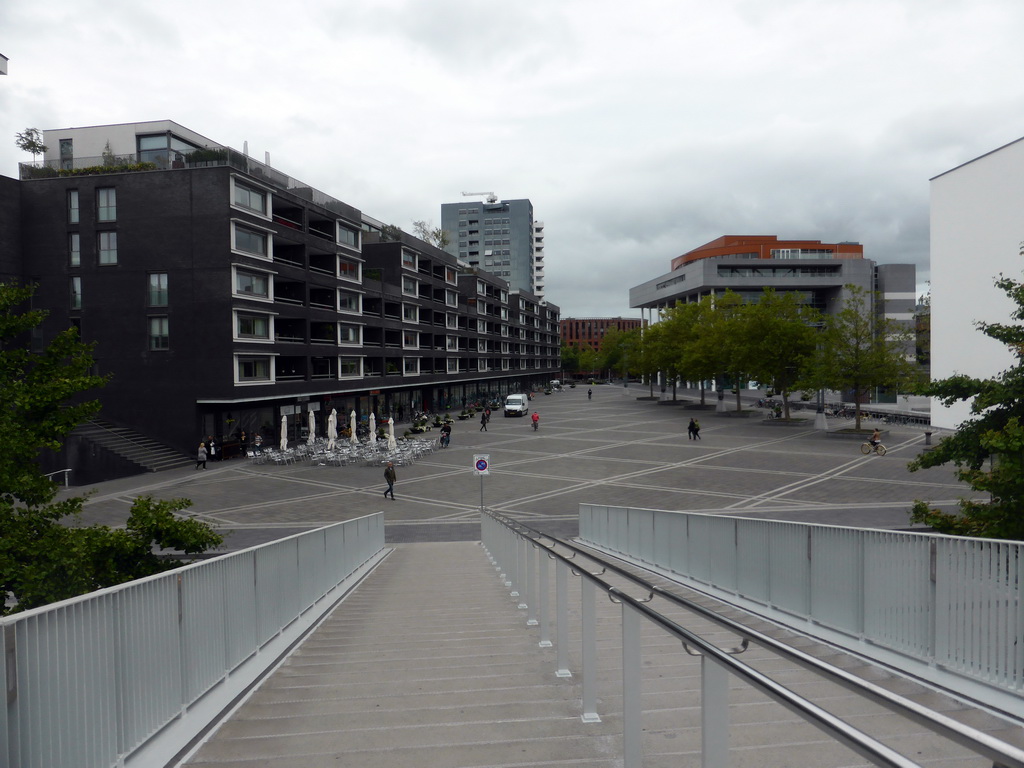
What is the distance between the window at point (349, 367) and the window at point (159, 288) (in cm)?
1366

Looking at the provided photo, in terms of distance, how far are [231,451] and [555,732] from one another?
37356mm

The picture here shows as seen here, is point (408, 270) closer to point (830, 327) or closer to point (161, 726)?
point (830, 327)

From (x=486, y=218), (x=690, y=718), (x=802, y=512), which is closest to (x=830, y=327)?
(x=802, y=512)

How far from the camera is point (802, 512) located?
21312 millimetres

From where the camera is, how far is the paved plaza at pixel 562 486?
21.8 m

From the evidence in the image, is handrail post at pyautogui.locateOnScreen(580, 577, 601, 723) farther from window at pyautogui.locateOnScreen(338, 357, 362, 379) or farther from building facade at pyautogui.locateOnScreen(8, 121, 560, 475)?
window at pyautogui.locateOnScreen(338, 357, 362, 379)

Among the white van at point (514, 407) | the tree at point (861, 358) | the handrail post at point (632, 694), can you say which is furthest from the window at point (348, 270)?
the handrail post at point (632, 694)

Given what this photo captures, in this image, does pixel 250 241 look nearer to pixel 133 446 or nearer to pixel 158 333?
pixel 158 333

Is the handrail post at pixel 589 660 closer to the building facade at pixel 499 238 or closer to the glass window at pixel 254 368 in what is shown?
the glass window at pixel 254 368

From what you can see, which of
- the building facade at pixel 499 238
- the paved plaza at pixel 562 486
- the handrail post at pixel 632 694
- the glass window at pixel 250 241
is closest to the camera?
the handrail post at pixel 632 694

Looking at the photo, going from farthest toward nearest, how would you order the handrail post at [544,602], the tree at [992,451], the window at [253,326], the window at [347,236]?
the window at [347,236] → the window at [253,326] → the tree at [992,451] → the handrail post at [544,602]

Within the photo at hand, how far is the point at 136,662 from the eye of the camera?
4.03m

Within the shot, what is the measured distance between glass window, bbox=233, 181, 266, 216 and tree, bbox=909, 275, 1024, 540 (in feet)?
114

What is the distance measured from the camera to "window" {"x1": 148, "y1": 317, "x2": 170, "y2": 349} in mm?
37188
